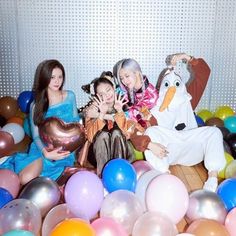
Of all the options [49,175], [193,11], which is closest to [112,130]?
[49,175]

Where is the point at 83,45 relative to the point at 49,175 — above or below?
above

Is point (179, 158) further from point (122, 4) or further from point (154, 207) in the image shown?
point (122, 4)

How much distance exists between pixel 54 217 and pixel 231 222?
1096 mm

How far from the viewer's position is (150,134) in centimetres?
364

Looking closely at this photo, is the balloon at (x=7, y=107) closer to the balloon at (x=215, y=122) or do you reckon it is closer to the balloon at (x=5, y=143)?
the balloon at (x=5, y=143)

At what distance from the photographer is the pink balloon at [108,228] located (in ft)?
8.40

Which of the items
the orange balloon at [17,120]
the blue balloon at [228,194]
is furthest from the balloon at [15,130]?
the blue balloon at [228,194]

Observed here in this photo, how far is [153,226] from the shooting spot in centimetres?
254

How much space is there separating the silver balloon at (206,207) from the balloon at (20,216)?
101cm

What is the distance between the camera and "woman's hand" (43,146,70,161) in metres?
3.33

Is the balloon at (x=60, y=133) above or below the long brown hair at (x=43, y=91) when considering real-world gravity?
below

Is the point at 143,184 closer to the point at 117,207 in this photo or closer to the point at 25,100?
the point at 117,207

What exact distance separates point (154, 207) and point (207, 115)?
93.0 inches

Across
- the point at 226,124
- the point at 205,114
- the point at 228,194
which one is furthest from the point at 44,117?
the point at 205,114
